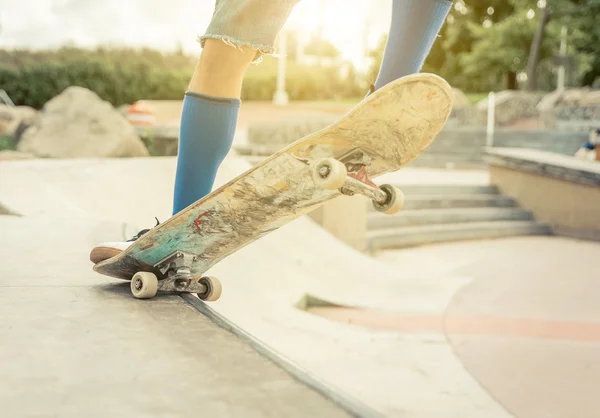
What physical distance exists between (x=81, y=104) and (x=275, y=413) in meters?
8.62

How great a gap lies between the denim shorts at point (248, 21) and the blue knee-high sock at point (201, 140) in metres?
0.18

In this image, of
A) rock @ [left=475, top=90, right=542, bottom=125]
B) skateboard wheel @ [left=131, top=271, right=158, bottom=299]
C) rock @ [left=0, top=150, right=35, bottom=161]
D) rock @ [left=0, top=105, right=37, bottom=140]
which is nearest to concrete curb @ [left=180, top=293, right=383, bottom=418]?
skateboard wheel @ [left=131, top=271, right=158, bottom=299]

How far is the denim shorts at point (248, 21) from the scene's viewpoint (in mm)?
1832

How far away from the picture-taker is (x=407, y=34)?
76.9 inches

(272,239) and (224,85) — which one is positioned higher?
(224,85)

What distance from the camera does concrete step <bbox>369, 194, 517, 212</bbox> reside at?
28.8ft

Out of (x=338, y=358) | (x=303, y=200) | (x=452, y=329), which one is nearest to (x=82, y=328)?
(x=303, y=200)

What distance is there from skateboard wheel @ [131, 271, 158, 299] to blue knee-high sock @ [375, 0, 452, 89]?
0.79 m

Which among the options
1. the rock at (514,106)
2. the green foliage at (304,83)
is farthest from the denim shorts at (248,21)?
the green foliage at (304,83)

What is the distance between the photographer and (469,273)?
5898mm

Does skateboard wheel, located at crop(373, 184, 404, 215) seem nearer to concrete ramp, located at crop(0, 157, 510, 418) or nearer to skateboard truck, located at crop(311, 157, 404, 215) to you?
skateboard truck, located at crop(311, 157, 404, 215)

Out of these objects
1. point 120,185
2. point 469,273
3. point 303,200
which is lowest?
point 469,273

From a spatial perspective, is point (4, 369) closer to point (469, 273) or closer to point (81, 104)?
point (469, 273)

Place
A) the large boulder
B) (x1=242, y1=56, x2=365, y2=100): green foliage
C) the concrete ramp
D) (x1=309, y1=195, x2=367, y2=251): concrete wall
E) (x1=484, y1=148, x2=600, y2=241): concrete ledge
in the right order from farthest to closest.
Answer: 1. (x1=242, y1=56, x2=365, y2=100): green foliage
2. the large boulder
3. (x1=484, y1=148, x2=600, y2=241): concrete ledge
4. (x1=309, y1=195, x2=367, y2=251): concrete wall
5. the concrete ramp
